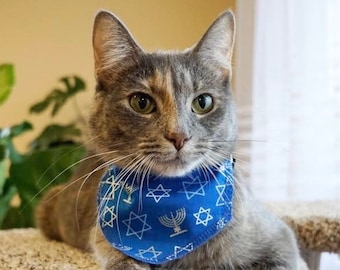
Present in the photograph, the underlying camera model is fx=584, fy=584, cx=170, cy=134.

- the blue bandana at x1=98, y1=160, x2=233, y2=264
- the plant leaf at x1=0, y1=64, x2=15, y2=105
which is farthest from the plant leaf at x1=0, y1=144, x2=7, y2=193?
the blue bandana at x1=98, y1=160, x2=233, y2=264

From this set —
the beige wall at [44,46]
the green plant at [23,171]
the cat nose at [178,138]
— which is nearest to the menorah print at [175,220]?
the cat nose at [178,138]

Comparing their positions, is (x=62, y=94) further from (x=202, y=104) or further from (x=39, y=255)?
(x=202, y=104)

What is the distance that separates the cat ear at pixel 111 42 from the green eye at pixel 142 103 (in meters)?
0.09

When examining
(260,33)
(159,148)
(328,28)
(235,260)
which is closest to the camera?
(159,148)

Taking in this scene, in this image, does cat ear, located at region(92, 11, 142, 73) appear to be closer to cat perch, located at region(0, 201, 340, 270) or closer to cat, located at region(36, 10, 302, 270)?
cat, located at region(36, 10, 302, 270)

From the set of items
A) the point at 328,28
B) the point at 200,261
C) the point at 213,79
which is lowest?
the point at 200,261

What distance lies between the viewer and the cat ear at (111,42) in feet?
3.47

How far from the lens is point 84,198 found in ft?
4.53

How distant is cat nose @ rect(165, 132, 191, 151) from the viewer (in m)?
0.91

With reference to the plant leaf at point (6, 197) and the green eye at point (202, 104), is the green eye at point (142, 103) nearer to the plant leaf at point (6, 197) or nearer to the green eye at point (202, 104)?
the green eye at point (202, 104)

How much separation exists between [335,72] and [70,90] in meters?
1.18

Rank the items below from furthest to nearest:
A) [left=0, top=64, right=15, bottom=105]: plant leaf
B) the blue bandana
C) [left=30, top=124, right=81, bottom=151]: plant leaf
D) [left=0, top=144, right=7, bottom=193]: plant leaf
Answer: [left=30, top=124, right=81, bottom=151]: plant leaf < [left=0, top=64, right=15, bottom=105]: plant leaf < [left=0, top=144, right=7, bottom=193]: plant leaf < the blue bandana

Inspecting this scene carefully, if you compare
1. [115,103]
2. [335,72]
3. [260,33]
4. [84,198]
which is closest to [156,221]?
[115,103]

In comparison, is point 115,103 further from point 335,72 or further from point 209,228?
point 335,72
